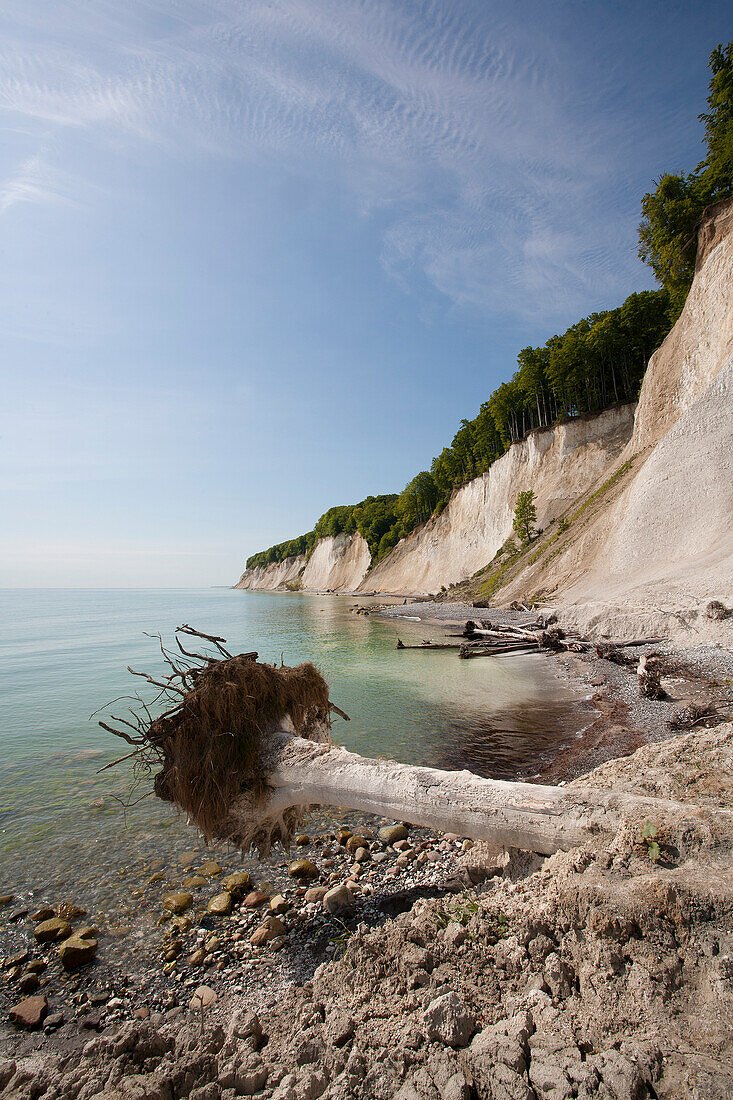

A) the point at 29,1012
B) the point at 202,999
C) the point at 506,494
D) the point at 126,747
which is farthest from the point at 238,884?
the point at 506,494

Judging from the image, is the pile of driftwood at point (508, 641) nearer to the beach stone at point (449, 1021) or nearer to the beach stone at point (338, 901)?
the beach stone at point (338, 901)

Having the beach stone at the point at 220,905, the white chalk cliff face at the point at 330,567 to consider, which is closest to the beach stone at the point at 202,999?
the beach stone at the point at 220,905

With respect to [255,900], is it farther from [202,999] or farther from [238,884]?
[202,999]

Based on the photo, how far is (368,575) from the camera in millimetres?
83125

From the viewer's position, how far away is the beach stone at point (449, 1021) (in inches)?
100

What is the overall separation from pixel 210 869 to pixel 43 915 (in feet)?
5.63

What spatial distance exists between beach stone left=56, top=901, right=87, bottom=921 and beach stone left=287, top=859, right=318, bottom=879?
2218 mm

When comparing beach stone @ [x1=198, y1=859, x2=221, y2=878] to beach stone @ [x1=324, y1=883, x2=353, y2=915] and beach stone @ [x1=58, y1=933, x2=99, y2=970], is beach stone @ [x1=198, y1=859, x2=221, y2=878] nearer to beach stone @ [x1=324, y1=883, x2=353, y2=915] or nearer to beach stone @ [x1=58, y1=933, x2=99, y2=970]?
beach stone @ [x1=58, y1=933, x2=99, y2=970]

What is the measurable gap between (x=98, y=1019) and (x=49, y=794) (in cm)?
582

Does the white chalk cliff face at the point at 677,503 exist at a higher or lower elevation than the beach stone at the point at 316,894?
higher

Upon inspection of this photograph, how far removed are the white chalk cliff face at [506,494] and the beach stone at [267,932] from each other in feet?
127

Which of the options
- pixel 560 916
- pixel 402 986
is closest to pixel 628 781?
pixel 560 916

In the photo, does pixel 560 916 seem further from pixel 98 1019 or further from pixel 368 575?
pixel 368 575

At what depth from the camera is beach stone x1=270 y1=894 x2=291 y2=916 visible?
4.88 m
